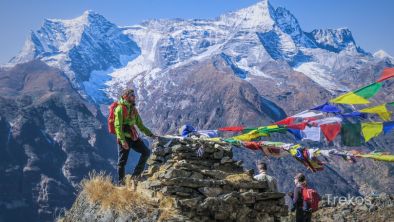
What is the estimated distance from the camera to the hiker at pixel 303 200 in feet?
55.8

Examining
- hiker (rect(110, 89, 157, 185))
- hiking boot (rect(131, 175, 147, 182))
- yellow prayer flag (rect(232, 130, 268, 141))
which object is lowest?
hiking boot (rect(131, 175, 147, 182))

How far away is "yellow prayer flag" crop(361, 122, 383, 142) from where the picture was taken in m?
16.8

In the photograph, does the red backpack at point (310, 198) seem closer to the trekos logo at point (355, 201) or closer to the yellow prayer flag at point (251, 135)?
the yellow prayer flag at point (251, 135)

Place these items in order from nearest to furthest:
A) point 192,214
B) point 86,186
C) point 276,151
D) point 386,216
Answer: point 192,214
point 86,186
point 276,151
point 386,216

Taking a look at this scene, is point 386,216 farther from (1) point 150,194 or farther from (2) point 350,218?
(1) point 150,194

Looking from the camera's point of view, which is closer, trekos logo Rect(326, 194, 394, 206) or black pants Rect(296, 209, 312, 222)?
black pants Rect(296, 209, 312, 222)

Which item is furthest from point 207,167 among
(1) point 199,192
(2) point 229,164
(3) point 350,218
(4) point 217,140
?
(3) point 350,218

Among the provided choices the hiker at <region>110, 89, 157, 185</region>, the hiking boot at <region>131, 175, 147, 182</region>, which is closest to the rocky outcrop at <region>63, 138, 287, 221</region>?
the hiking boot at <region>131, 175, 147, 182</region>

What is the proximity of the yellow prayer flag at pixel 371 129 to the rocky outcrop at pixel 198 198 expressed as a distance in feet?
11.5

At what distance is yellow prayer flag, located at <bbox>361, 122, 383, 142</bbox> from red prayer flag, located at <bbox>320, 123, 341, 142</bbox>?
1.03 metres

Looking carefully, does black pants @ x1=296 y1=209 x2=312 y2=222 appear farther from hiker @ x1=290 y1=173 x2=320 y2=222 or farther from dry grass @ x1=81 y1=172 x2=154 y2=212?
dry grass @ x1=81 y1=172 x2=154 y2=212

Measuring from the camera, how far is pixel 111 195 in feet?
49.7

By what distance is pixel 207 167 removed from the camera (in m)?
18.5

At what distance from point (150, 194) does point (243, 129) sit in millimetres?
8176
